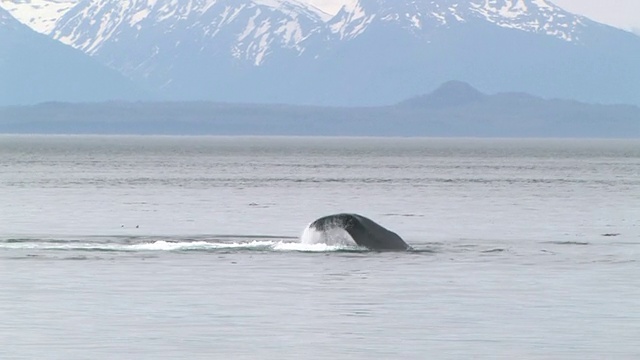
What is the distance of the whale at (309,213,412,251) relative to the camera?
1864 inches

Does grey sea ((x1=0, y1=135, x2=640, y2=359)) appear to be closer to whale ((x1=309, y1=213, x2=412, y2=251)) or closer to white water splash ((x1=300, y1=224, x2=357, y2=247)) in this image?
white water splash ((x1=300, y1=224, x2=357, y2=247))

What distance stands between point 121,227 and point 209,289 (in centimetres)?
2679

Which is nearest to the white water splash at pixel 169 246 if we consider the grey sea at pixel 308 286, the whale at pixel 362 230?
the grey sea at pixel 308 286

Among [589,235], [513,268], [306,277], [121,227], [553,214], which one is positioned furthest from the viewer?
[553,214]

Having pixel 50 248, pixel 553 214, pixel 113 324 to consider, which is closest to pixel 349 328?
pixel 113 324

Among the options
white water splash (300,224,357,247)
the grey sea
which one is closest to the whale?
white water splash (300,224,357,247)

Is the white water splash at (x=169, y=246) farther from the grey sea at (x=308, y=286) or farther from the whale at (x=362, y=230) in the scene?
the whale at (x=362, y=230)

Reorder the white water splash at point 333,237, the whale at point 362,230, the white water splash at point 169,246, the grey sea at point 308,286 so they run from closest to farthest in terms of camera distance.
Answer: the grey sea at point 308,286, the whale at point 362,230, the white water splash at point 333,237, the white water splash at point 169,246

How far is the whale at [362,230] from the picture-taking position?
47.3 meters

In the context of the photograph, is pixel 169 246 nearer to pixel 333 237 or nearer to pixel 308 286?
pixel 333 237

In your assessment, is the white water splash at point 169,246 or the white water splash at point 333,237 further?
the white water splash at point 169,246

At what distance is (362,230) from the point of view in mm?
48188

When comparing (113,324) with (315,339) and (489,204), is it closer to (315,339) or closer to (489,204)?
(315,339)

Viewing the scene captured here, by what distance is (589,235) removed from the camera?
2398 inches
